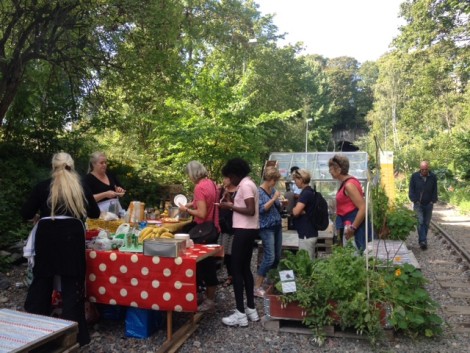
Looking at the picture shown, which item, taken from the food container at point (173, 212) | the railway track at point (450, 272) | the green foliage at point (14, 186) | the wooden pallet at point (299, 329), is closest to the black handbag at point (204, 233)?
the wooden pallet at point (299, 329)

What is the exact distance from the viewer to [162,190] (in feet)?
38.7

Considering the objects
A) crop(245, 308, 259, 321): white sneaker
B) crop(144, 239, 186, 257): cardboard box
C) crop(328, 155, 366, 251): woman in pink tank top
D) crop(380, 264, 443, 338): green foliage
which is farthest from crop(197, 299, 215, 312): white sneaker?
crop(380, 264, 443, 338): green foliage

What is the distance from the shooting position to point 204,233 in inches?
189

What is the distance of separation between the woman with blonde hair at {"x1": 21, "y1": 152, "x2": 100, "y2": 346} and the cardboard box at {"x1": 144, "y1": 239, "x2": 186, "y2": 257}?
573 mm

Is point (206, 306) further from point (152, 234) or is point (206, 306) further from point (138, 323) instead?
point (152, 234)

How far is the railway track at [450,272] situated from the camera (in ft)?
16.9

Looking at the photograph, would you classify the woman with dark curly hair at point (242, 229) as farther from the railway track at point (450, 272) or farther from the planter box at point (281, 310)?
the railway track at point (450, 272)

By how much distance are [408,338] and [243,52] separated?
1968 centimetres

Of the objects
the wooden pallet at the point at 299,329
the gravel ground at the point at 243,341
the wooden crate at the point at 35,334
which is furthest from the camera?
the wooden pallet at the point at 299,329

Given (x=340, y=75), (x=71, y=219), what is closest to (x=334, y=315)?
(x=71, y=219)

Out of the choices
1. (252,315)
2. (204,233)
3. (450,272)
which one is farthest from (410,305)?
(450,272)

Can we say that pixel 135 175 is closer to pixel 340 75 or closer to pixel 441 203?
pixel 441 203

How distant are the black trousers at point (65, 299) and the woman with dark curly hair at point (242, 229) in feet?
4.75

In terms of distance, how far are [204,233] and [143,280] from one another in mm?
1041
